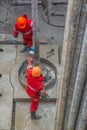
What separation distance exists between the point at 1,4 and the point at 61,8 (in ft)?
6.56

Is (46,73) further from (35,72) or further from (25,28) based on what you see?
(35,72)

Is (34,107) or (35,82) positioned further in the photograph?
(34,107)

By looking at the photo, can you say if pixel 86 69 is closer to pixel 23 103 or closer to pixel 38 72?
pixel 38 72

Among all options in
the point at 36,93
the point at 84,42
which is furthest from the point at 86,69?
the point at 36,93

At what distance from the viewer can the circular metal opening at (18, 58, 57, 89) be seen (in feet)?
21.2

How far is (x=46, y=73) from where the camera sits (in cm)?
674

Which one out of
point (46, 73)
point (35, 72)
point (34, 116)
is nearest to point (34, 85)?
point (35, 72)

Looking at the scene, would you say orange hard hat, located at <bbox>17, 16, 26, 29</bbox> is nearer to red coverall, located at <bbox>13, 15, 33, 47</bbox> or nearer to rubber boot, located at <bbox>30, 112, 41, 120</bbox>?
red coverall, located at <bbox>13, 15, 33, 47</bbox>

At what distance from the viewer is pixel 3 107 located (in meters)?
6.08

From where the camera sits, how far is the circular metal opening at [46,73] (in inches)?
255

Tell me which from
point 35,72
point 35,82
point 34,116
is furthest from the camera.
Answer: point 34,116

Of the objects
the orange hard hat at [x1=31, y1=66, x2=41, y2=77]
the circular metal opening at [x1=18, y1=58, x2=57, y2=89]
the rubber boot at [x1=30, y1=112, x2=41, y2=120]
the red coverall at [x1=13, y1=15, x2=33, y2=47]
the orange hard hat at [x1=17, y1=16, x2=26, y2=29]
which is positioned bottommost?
the rubber boot at [x1=30, y1=112, x2=41, y2=120]

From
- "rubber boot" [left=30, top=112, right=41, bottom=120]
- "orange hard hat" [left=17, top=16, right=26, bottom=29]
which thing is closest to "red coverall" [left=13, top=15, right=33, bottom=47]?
"orange hard hat" [left=17, top=16, right=26, bottom=29]

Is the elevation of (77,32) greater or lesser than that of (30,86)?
greater
